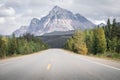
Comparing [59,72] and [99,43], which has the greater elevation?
[59,72]

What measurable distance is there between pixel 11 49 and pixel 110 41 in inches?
1581

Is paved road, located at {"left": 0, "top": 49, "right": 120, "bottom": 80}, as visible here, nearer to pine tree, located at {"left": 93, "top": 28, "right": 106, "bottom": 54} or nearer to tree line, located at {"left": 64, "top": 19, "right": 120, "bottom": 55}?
tree line, located at {"left": 64, "top": 19, "right": 120, "bottom": 55}

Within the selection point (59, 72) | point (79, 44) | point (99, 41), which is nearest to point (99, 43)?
point (99, 41)

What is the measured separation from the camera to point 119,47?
314 feet

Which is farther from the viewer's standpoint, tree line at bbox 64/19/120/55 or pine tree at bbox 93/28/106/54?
tree line at bbox 64/19/120/55

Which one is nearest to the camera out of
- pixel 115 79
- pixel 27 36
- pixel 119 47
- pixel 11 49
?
pixel 115 79

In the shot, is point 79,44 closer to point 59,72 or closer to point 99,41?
point 99,41

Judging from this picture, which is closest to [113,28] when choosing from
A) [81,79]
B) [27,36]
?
[27,36]

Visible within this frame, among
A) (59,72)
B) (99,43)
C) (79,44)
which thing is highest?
(59,72)

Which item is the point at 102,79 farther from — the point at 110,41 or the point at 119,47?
the point at 110,41

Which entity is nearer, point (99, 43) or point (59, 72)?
point (59, 72)

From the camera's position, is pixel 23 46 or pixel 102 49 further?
pixel 23 46

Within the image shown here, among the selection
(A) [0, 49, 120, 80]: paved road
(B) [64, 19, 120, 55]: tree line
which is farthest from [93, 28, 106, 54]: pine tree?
(A) [0, 49, 120, 80]: paved road

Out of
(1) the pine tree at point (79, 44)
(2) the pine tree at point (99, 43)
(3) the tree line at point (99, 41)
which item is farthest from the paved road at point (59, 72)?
(1) the pine tree at point (79, 44)
